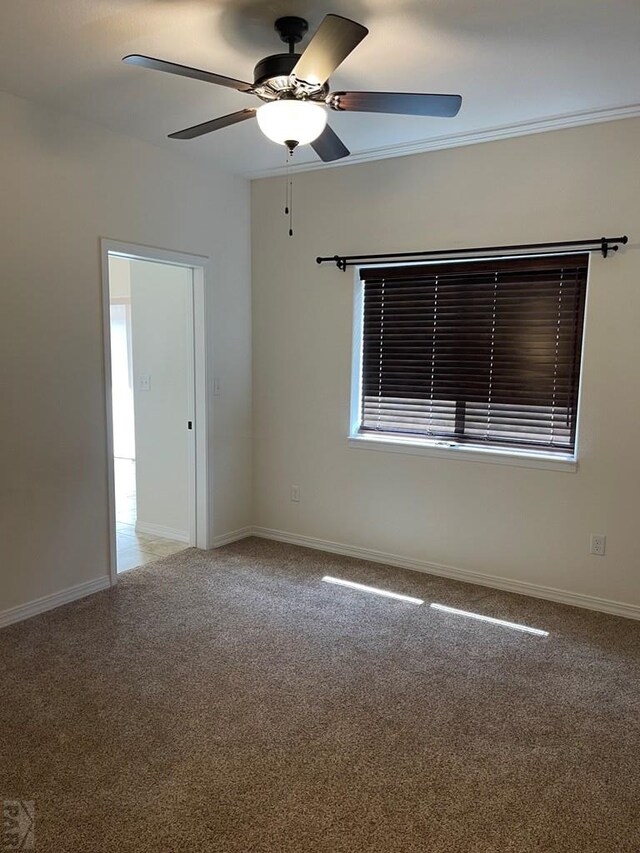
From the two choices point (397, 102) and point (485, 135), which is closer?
point (397, 102)

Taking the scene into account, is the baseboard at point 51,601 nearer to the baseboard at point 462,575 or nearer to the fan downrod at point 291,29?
the baseboard at point 462,575

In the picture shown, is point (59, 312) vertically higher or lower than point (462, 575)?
higher

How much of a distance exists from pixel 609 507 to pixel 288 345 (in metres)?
2.36

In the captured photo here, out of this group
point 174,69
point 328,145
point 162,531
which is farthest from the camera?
point 162,531

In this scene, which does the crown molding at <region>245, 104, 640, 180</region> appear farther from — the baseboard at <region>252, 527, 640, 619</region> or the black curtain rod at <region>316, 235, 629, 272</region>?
the baseboard at <region>252, 527, 640, 619</region>

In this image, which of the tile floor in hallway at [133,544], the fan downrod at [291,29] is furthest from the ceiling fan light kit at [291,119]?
the tile floor in hallway at [133,544]

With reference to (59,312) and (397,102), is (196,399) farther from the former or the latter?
(397,102)

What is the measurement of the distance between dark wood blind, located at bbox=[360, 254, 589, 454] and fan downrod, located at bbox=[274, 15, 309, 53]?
1.73m

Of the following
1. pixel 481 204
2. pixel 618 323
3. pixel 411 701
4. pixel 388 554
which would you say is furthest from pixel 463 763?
pixel 481 204

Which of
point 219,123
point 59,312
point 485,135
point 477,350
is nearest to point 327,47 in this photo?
point 219,123

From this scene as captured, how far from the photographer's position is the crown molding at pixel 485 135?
121 inches

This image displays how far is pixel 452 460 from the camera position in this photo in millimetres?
3770

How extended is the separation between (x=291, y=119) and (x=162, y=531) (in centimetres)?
333

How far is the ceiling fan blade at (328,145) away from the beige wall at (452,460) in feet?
3.75
